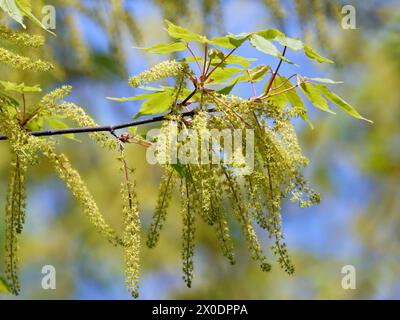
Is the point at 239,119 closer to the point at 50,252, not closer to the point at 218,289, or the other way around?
the point at 218,289


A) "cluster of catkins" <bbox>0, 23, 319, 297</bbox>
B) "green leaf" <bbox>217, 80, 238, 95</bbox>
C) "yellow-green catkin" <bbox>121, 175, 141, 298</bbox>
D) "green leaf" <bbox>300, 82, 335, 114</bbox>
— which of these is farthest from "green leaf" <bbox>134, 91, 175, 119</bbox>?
"green leaf" <bbox>300, 82, 335, 114</bbox>

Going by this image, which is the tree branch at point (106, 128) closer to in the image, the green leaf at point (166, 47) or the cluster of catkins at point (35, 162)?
the cluster of catkins at point (35, 162)

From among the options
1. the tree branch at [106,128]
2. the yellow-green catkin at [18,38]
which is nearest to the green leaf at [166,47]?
the tree branch at [106,128]

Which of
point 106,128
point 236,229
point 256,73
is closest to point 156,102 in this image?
point 106,128

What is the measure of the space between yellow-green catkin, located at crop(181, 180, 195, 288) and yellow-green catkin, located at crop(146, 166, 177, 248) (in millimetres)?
84

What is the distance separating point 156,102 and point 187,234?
0.41m

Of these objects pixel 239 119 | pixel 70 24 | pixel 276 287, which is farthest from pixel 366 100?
pixel 239 119

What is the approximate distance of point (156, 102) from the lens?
5.81ft

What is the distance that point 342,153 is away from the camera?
6.57 metres

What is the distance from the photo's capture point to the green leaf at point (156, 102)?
5.68 ft

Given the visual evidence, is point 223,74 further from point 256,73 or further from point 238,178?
point 238,178

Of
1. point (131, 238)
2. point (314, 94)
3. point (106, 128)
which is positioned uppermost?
point (314, 94)

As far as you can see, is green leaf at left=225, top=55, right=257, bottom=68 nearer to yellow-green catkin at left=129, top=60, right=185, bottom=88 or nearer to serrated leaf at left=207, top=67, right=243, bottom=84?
serrated leaf at left=207, top=67, right=243, bottom=84

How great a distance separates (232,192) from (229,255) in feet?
0.51
